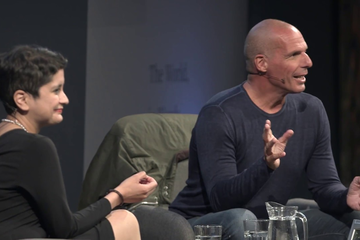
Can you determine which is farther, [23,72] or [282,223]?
[282,223]

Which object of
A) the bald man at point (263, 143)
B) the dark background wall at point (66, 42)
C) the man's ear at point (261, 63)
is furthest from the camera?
the dark background wall at point (66, 42)

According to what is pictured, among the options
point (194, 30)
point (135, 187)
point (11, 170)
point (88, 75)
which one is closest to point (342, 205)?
point (135, 187)

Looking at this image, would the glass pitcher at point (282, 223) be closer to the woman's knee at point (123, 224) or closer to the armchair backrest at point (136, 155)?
the woman's knee at point (123, 224)

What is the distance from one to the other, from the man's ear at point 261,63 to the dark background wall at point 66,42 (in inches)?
59.6

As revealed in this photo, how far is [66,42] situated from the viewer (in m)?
3.98

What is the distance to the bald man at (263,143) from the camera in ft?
8.55

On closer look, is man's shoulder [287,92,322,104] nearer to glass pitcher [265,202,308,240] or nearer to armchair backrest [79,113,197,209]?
armchair backrest [79,113,197,209]

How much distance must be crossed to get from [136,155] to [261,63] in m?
0.77

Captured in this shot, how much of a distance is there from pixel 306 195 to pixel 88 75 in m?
1.87

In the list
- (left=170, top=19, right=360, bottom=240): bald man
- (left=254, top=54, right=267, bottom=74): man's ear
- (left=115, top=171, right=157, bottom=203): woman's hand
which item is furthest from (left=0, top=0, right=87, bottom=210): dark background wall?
(left=115, top=171, right=157, bottom=203): woman's hand

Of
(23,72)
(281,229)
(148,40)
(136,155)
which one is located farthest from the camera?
(148,40)

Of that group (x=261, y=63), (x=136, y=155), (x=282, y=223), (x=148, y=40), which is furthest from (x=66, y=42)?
(x=282, y=223)

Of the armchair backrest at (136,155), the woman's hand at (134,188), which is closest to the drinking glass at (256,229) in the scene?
the woman's hand at (134,188)

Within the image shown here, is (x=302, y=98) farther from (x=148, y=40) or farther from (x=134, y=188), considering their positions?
(x=148, y=40)
